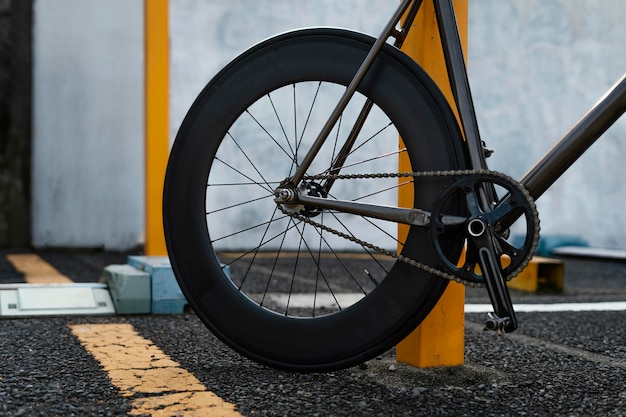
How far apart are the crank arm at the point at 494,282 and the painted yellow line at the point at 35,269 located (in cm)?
273

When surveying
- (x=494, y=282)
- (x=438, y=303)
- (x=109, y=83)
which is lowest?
(x=438, y=303)

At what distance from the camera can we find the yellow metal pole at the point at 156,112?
3.77 metres

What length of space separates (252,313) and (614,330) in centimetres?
166

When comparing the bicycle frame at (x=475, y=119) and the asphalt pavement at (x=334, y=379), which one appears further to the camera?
the bicycle frame at (x=475, y=119)

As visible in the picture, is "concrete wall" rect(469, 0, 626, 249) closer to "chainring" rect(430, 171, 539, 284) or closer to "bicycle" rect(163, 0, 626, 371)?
"bicycle" rect(163, 0, 626, 371)

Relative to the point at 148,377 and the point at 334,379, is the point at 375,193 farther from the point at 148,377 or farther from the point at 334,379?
the point at 148,377

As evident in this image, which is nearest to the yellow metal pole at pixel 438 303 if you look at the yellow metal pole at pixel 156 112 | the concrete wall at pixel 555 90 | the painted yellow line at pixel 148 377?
the painted yellow line at pixel 148 377

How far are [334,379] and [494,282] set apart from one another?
19.8 inches

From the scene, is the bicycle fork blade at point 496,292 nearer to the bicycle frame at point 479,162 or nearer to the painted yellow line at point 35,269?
the bicycle frame at point 479,162

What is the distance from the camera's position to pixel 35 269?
4.45 meters

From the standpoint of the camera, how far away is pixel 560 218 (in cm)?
702

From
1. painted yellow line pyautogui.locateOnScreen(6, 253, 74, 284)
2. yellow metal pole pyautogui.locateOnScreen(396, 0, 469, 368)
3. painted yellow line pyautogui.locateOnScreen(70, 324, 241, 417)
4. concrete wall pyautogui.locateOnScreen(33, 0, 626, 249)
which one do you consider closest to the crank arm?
yellow metal pole pyautogui.locateOnScreen(396, 0, 469, 368)

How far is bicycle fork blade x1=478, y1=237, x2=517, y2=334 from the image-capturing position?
1611 millimetres

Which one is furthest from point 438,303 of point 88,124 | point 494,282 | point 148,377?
point 88,124
